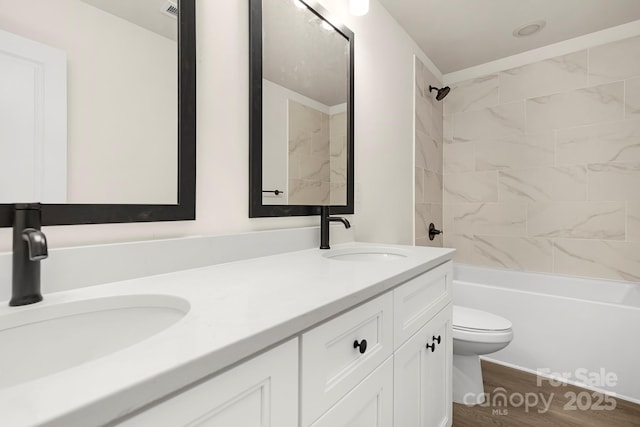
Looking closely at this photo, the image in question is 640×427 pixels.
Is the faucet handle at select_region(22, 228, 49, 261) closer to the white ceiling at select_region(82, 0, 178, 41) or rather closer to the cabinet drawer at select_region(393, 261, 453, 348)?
the white ceiling at select_region(82, 0, 178, 41)

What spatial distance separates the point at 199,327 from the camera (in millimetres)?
467

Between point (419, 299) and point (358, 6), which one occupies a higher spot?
point (358, 6)

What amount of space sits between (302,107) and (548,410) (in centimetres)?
198

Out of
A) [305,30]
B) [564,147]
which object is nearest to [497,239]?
[564,147]

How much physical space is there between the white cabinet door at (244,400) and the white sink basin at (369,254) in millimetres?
815

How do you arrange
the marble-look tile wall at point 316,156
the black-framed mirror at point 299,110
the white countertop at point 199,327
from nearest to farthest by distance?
the white countertop at point 199,327 < the black-framed mirror at point 299,110 < the marble-look tile wall at point 316,156

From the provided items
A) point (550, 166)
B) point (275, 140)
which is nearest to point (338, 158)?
point (275, 140)

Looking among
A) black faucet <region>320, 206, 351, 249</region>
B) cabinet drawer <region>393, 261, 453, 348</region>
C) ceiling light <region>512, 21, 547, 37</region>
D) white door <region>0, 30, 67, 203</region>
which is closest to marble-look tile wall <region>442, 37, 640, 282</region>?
ceiling light <region>512, 21, 547, 37</region>

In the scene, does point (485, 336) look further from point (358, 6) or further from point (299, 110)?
point (358, 6)

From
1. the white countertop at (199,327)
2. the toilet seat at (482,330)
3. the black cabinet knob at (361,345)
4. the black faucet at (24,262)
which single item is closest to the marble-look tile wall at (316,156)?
the white countertop at (199,327)

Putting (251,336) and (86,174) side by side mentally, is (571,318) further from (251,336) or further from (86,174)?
(86,174)

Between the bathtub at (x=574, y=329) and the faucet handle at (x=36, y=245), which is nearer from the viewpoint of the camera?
the faucet handle at (x=36, y=245)

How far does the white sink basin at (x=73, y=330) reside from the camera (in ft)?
1.72

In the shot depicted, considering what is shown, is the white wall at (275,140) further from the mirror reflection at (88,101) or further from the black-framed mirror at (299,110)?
the mirror reflection at (88,101)
